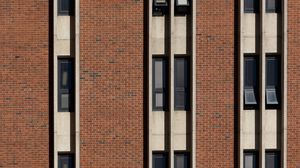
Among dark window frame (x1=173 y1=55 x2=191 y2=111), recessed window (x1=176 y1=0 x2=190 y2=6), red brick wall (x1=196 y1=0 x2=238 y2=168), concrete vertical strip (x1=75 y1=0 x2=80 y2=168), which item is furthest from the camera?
dark window frame (x1=173 y1=55 x2=191 y2=111)

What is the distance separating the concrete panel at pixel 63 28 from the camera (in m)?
14.7

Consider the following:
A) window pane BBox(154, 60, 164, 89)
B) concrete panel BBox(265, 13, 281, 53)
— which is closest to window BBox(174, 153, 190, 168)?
window pane BBox(154, 60, 164, 89)

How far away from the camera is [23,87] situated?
14.7m

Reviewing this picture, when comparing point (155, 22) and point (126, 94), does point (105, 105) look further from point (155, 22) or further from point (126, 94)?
point (155, 22)

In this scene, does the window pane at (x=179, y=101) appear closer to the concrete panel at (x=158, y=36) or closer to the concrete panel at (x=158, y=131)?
the concrete panel at (x=158, y=131)

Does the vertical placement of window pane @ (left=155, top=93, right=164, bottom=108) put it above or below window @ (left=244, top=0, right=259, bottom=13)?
below

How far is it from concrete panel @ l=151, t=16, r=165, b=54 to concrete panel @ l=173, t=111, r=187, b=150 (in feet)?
6.78

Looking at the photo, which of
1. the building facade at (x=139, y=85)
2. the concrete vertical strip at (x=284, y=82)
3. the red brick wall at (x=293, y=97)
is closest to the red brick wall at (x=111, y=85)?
the building facade at (x=139, y=85)

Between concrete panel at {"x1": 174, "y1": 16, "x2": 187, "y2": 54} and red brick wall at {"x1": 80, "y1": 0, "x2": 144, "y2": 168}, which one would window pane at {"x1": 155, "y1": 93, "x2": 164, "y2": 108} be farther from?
concrete panel at {"x1": 174, "y1": 16, "x2": 187, "y2": 54}

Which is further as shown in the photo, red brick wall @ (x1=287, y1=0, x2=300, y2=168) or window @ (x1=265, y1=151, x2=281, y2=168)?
window @ (x1=265, y1=151, x2=281, y2=168)

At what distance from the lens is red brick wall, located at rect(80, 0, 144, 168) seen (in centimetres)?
1473

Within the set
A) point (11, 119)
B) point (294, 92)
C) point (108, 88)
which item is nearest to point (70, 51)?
point (108, 88)

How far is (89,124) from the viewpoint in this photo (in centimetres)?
1472

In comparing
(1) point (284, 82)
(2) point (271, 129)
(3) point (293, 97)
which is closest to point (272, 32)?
(1) point (284, 82)
